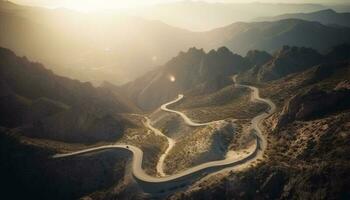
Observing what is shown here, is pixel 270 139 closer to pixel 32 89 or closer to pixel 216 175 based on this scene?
pixel 216 175

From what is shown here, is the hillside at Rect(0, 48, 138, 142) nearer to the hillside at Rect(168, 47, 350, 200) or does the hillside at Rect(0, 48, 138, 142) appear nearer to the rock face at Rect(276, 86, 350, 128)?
the hillside at Rect(168, 47, 350, 200)

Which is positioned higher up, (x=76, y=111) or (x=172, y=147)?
(x=76, y=111)

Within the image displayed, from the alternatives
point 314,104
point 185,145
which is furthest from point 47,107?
point 314,104

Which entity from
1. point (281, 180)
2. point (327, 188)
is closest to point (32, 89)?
point (281, 180)

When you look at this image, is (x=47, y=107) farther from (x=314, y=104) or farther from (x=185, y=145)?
(x=314, y=104)

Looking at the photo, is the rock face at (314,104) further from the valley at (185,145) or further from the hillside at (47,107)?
the hillside at (47,107)

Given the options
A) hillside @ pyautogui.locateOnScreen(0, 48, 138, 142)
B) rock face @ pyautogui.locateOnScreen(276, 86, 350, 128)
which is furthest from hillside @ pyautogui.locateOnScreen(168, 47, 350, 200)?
hillside @ pyautogui.locateOnScreen(0, 48, 138, 142)

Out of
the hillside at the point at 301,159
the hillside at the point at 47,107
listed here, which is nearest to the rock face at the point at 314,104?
the hillside at the point at 301,159
